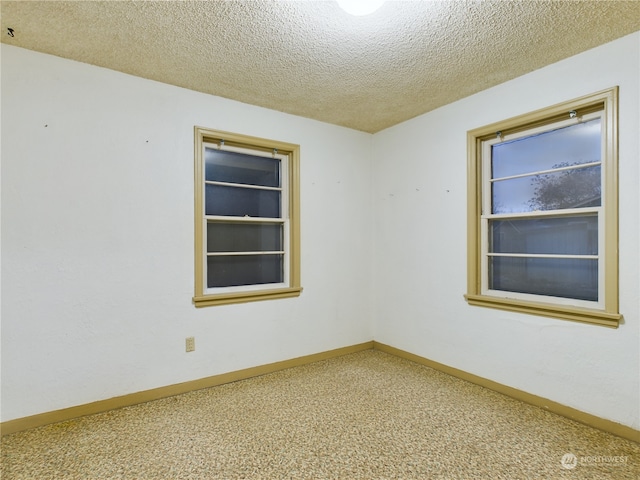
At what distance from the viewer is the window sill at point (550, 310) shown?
7.34 ft

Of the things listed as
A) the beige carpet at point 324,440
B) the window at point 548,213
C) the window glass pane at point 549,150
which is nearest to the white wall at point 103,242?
the beige carpet at point 324,440

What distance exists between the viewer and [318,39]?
2199 mm

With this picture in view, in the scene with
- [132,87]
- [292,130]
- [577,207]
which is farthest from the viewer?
[292,130]

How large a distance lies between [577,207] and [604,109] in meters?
Result: 0.66

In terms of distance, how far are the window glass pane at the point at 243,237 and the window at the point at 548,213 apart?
1863 mm

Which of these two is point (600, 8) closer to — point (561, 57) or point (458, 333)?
point (561, 57)

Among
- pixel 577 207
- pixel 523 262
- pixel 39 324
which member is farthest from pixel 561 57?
pixel 39 324

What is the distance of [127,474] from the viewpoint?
183cm

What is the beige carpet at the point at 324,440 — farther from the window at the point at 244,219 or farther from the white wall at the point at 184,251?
the window at the point at 244,219

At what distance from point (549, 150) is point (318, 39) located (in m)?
1.93

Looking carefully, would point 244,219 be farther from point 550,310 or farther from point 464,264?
point 550,310

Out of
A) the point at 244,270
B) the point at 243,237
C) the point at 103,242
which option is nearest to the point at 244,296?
the point at 244,270

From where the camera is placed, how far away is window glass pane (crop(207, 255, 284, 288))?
3.15m

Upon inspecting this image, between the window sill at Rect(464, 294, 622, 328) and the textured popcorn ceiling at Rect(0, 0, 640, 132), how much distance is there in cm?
176
